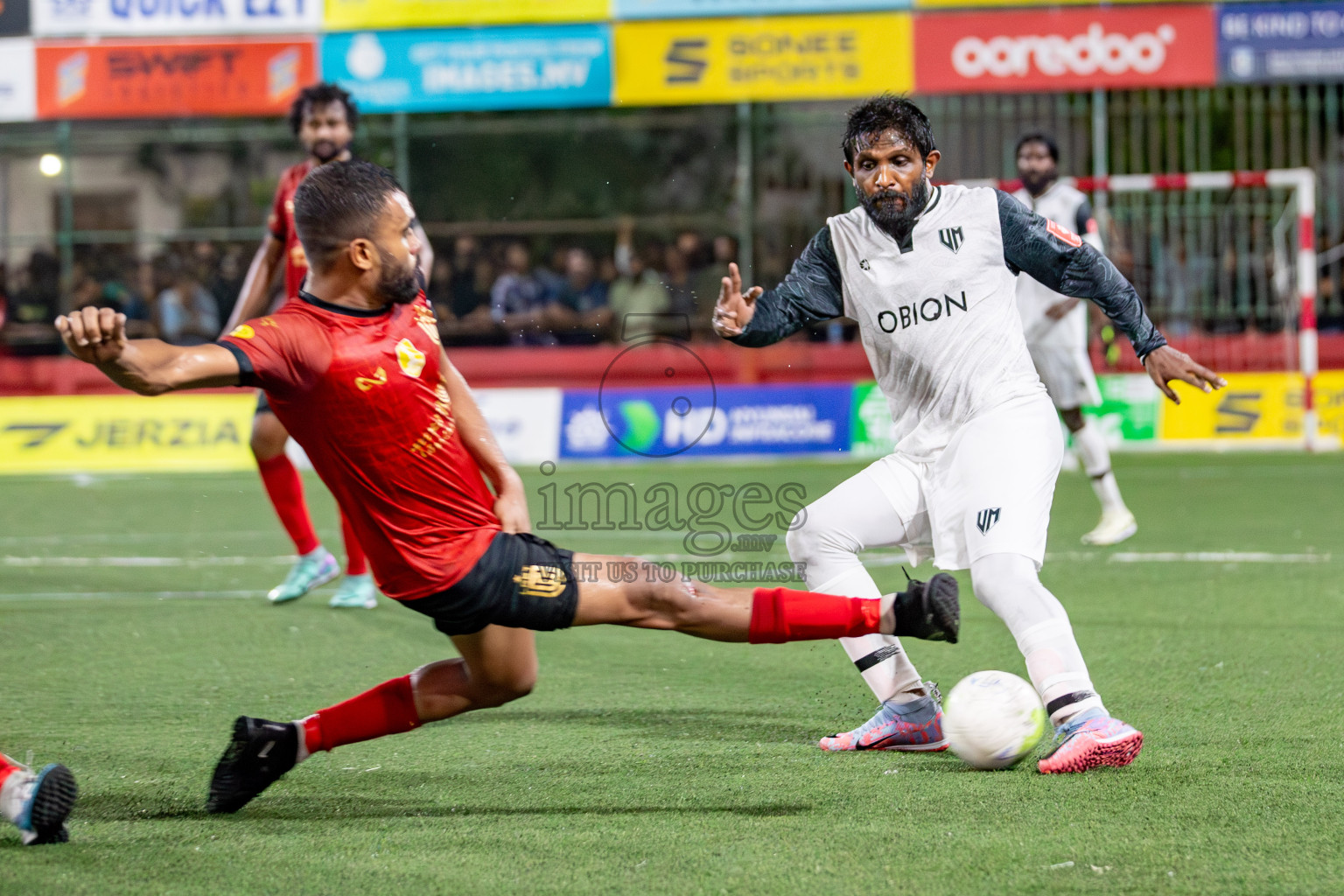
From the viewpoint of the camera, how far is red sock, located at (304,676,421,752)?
12.7 ft

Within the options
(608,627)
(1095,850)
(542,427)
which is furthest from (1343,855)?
(542,427)

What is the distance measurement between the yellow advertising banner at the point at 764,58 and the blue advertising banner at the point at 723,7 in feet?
0.24

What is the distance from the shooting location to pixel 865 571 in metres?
4.23

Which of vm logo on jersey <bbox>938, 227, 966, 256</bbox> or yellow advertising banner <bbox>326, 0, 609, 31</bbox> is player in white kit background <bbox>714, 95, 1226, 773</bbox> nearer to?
vm logo on jersey <bbox>938, 227, 966, 256</bbox>

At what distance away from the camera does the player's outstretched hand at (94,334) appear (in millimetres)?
3008

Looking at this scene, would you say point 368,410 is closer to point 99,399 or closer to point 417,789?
point 417,789

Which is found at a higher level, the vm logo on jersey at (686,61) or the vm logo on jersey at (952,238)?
the vm logo on jersey at (686,61)

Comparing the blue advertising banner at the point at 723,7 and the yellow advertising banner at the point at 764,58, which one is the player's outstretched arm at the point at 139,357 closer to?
the yellow advertising banner at the point at 764,58

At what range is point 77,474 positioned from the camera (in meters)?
14.1

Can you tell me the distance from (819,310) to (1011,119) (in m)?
12.6

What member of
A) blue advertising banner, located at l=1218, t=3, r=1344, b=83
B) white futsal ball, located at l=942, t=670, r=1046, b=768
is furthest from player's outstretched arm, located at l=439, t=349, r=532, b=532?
blue advertising banner, located at l=1218, t=3, r=1344, b=83

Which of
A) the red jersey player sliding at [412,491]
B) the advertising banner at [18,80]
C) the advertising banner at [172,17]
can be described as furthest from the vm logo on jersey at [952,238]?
the advertising banner at [18,80]

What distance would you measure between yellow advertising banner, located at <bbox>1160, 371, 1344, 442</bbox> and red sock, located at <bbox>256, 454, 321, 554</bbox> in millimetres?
A: 9471

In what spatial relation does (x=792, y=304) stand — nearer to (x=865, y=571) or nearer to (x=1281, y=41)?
(x=865, y=571)
